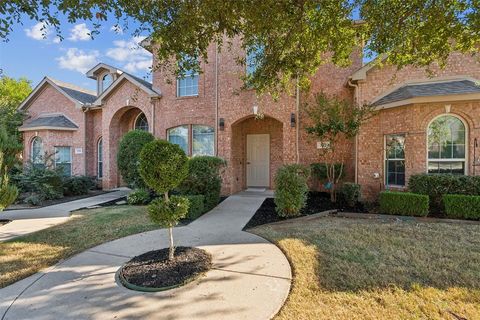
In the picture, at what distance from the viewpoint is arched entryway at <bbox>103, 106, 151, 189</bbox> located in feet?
44.1

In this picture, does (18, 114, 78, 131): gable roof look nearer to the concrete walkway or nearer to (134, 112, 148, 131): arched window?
(134, 112, 148, 131): arched window

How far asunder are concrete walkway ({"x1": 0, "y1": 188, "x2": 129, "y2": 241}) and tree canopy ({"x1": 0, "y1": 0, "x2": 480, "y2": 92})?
202 inches

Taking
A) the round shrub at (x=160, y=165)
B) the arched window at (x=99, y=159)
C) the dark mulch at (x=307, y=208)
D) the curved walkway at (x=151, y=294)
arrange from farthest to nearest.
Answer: the arched window at (x=99, y=159) → the dark mulch at (x=307, y=208) → the round shrub at (x=160, y=165) → the curved walkway at (x=151, y=294)

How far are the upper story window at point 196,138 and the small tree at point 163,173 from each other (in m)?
7.23

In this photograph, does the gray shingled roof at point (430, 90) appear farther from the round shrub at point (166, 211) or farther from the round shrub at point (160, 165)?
the round shrub at point (166, 211)

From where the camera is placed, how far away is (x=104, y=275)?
3.96 m

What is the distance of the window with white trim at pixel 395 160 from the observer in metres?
8.71

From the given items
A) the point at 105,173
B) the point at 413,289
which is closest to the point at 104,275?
the point at 413,289

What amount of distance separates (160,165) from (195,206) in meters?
3.62

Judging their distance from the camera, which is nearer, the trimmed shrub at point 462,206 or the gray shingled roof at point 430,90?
the trimmed shrub at point 462,206

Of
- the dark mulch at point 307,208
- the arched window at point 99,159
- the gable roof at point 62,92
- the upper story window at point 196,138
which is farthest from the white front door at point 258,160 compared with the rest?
the gable roof at point 62,92

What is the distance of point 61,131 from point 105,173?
3593mm

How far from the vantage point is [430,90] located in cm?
819

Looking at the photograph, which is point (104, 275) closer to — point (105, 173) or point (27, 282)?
point (27, 282)
